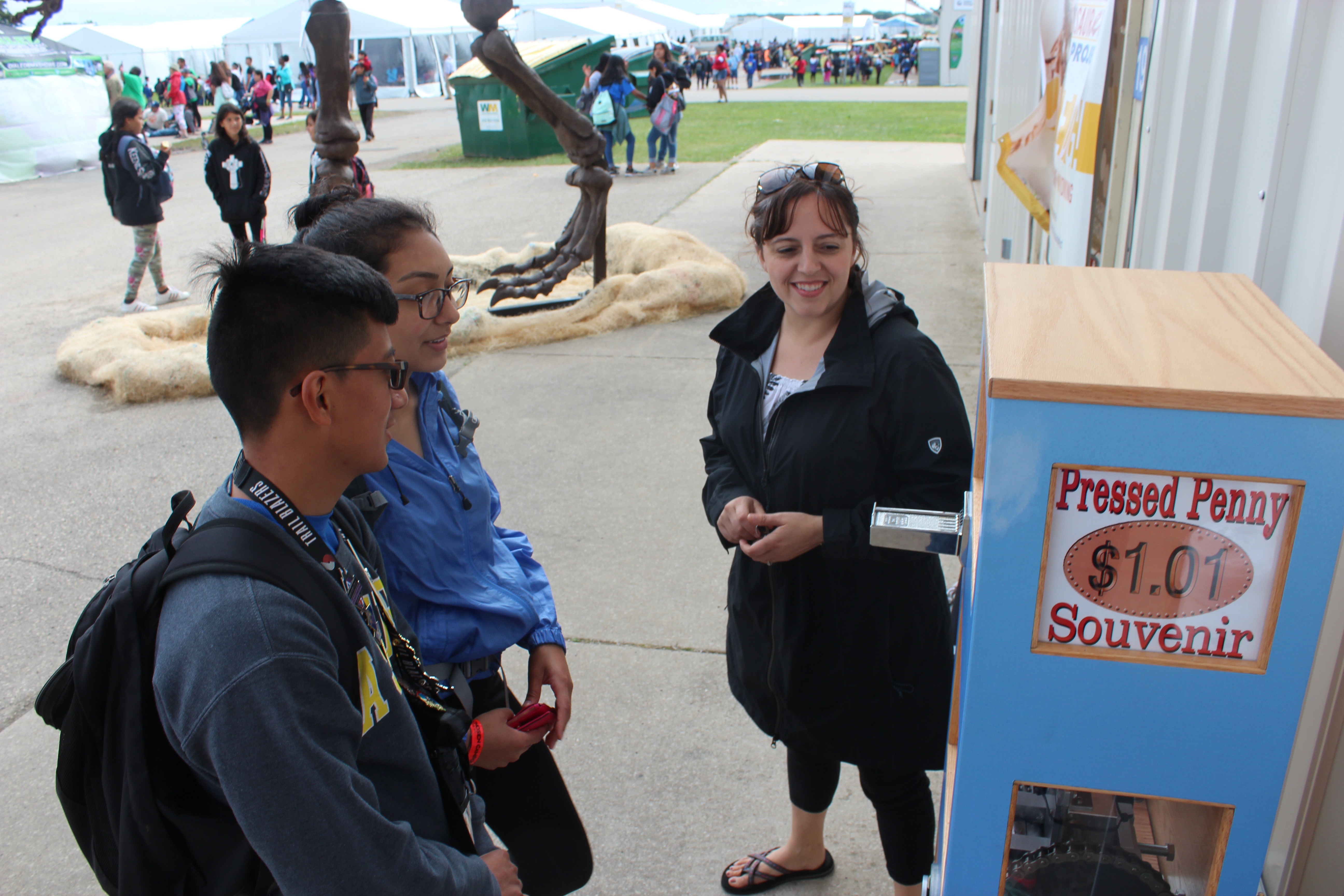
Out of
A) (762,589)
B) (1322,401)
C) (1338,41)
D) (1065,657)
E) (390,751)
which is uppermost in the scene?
(1338,41)

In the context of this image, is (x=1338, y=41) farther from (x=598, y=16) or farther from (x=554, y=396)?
(x=598, y=16)

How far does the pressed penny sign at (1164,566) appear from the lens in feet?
3.26

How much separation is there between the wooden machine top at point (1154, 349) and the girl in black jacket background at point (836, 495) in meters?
0.46

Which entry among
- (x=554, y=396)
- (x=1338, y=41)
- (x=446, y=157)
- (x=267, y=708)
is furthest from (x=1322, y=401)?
(x=446, y=157)

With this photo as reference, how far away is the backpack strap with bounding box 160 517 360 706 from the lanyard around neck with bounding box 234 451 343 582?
0.11ft

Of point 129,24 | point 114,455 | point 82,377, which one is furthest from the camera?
point 129,24

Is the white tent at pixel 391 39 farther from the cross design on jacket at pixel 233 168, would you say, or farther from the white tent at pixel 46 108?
the cross design on jacket at pixel 233 168

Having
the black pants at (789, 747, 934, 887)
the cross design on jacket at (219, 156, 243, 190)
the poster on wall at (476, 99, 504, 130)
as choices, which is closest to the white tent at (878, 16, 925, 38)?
the poster on wall at (476, 99, 504, 130)

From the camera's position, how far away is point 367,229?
5.58 feet

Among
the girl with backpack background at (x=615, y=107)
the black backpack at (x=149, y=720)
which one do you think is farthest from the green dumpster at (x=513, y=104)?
the black backpack at (x=149, y=720)

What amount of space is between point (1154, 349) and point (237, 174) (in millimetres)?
8032

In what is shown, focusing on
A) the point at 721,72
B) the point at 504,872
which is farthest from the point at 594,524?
the point at 721,72

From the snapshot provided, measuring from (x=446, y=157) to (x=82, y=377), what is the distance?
11418 mm

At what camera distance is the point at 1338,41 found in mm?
1442
